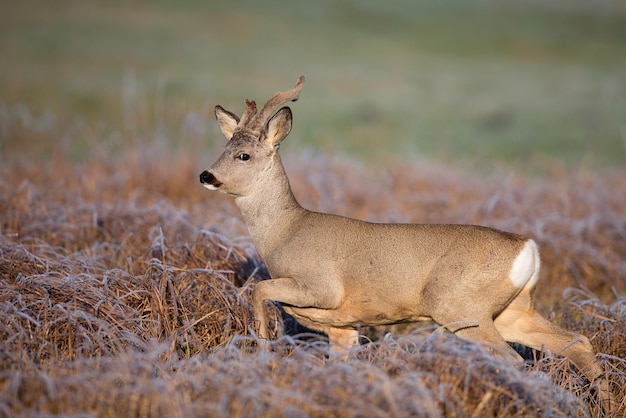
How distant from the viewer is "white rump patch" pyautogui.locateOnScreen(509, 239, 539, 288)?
5.54 m

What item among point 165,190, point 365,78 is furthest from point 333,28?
point 165,190

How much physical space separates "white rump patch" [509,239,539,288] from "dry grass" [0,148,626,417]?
23.0 inches

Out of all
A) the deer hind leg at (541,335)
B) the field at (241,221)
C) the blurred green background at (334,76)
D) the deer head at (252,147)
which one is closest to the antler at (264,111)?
the deer head at (252,147)

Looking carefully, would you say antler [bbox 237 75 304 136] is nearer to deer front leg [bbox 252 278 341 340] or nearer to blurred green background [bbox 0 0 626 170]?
deer front leg [bbox 252 278 341 340]

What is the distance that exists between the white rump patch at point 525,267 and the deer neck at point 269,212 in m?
1.61

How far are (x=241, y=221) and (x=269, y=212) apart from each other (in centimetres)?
343

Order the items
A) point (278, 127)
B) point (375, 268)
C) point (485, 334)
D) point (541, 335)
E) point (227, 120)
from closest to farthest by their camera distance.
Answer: point (485, 334) < point (375, 268) < point (541, 335) < point (278, 127) < point (227, 120)

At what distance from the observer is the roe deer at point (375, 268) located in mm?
5508

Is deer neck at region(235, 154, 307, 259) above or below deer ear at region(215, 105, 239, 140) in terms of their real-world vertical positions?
below

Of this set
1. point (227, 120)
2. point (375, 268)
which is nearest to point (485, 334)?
point (375, 268)

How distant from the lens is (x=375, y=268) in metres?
5.64

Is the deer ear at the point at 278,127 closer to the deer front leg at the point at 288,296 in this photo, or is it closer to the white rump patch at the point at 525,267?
the deer front leg at the point at 288,296

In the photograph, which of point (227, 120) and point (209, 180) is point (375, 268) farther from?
point (227, 120)

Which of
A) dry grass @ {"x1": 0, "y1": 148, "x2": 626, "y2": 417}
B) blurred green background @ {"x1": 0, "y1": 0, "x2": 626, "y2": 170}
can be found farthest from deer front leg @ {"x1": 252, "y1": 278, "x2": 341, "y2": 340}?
blurred green background @ {"x1": 0, "y1": 0, "x2": 626, "y2": 170}
